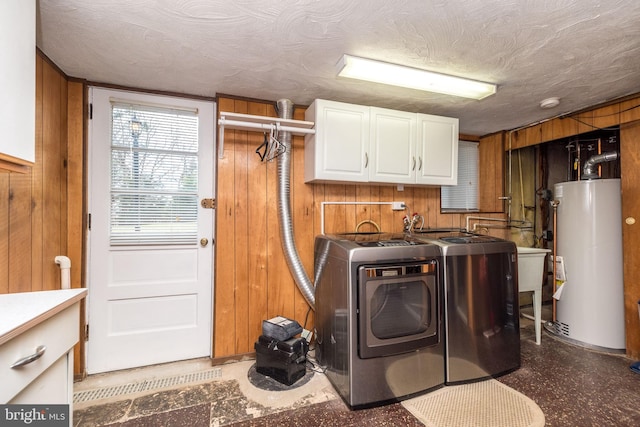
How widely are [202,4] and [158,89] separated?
122 cm

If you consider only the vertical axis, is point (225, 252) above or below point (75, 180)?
below

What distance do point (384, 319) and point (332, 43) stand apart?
5.79 feet

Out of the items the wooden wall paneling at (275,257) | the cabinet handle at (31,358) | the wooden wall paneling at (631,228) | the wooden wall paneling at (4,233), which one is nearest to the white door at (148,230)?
the wooden wall paneling at (275,257)

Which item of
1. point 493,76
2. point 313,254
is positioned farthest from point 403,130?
point 313,254

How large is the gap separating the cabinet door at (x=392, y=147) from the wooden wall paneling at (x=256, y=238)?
0.97 meters

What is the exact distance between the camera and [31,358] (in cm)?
101

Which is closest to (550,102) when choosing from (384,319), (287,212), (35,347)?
(384,319)

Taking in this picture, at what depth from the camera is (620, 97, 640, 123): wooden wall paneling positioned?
242 cm

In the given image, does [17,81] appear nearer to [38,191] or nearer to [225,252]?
[38,191]

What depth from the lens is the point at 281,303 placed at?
265 centimetres

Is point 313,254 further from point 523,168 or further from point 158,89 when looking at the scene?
point 523,168

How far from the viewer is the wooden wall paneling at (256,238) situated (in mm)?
2557

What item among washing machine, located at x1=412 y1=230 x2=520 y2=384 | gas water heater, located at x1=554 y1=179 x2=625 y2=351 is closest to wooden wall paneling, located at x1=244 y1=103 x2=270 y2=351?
washing machine, located at x1=412 y1=230 x2=520 y2=384

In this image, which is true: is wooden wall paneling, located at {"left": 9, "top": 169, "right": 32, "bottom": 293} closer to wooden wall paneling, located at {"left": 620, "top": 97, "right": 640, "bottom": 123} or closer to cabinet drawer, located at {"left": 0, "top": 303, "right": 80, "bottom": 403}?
cabinet drawer, located at {"left": 0, "top": 303, "right": 80, "bottom": 403}
